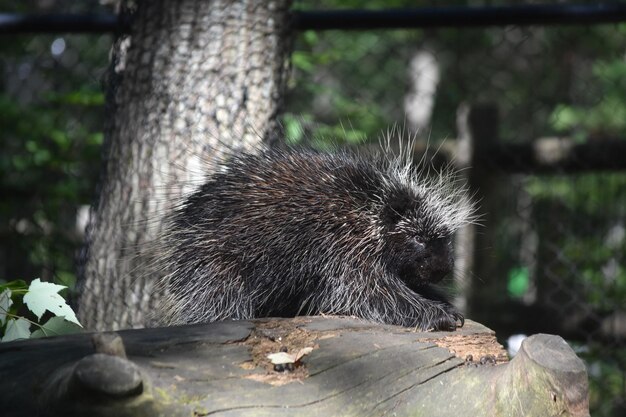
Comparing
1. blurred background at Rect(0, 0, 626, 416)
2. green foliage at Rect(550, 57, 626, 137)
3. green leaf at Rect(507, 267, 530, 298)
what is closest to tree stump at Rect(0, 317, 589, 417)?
blurred background at Rect(0, 0, 626, 416)

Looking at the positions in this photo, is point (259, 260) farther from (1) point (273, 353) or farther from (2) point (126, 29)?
(2) point (126, 29)

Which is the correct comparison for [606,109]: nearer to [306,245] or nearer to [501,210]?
[501,210]

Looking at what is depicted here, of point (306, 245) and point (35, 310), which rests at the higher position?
point (306, 245)

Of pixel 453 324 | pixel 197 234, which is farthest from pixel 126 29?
pixel 453 324

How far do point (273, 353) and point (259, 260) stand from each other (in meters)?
0.79

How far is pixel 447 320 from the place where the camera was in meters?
2.16

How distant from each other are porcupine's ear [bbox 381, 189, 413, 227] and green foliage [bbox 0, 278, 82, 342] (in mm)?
1054

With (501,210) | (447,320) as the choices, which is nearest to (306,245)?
(447,320)

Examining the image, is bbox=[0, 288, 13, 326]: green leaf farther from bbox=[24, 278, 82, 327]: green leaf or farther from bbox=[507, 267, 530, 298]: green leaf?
bbox=[507, 267, 530, 298]: green leaf

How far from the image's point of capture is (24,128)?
14.8ft

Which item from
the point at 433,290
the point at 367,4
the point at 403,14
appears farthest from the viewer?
the point at 367,4

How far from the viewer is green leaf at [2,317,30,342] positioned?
6.04 feet

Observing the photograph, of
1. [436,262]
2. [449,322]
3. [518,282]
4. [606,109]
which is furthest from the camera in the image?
[606,109]

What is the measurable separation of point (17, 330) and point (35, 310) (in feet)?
0.53
